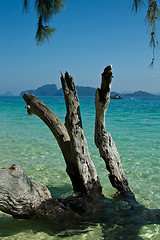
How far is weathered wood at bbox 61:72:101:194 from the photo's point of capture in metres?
3.56

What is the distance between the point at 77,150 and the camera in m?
3.54

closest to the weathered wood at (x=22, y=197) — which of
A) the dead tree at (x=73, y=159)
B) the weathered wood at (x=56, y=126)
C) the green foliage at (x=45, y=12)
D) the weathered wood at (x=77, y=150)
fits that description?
the dead tree at (x=73, y=159)

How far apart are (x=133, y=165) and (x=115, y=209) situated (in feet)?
8.69

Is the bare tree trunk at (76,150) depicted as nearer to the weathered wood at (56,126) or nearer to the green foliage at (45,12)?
the weathered wood at (56,126)

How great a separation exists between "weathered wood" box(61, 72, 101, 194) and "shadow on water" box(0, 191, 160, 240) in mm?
307

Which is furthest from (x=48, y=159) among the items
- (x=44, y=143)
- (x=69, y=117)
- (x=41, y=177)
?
(x=69, y=117)

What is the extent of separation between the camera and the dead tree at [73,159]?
116 inches

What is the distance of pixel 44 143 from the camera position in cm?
862

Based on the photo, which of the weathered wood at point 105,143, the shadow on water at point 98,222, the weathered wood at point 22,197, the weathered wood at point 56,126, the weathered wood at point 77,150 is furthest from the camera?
the weathered wood at point 56,126

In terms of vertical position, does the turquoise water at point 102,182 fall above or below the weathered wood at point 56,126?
below

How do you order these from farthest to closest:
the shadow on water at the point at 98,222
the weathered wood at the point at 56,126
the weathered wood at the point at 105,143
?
the weathered wood at the point at 56,126, the weathered wood at the point at 105,143, the shadow on water at the point at 98,222

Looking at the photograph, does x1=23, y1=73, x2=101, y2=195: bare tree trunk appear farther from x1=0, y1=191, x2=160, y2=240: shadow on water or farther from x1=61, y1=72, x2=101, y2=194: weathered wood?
x1=0, y1=191, x2=160, y2=240: shadow on water

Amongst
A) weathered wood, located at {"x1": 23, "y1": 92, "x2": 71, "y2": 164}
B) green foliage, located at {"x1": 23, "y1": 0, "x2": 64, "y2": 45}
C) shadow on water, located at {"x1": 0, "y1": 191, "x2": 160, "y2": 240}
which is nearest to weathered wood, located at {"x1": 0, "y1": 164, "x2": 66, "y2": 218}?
shadow on water, located at {"x1": 0, "y1": 191, "x2": 160, "y2": 240}

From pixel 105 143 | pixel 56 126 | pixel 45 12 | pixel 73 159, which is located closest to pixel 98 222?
pixel 73 159
